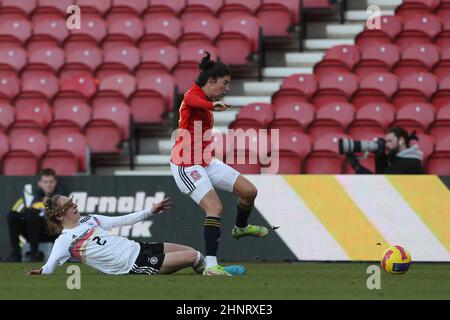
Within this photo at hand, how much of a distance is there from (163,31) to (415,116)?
15.9ft

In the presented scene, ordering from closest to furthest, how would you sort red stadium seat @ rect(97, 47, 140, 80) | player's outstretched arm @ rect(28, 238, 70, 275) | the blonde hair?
player's outstretched arm @ rect(28, 238, 70, 275) < the blonde hair < red stadium seat @ rect(97, 47, 140, 80)

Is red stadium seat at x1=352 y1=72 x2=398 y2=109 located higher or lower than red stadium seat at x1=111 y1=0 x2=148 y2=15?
lower

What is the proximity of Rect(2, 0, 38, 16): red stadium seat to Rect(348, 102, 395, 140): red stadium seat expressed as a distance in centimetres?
678

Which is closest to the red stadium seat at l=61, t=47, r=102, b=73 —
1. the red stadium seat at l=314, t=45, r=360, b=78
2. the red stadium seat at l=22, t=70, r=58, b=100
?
the red stadium seat at l=22, t=70, r=58, b=100

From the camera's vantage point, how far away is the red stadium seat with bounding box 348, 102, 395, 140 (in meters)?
17.1

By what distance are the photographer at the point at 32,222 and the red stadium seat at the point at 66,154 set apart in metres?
2.13

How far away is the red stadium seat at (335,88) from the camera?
59.3ft

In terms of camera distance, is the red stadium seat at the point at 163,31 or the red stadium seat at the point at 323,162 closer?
the red stadium seat at the point at 323,162

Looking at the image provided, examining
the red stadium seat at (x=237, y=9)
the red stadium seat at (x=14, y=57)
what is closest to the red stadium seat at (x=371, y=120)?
the red stadium seat at (x=237, y=9)

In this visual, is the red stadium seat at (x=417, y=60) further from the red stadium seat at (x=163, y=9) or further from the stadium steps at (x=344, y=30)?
the red stadium seat at (x=163, y=9)

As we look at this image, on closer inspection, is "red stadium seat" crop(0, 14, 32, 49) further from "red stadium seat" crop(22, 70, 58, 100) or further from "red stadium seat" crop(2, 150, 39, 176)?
"red stadium seat" crop(2, 150, 39, 176)

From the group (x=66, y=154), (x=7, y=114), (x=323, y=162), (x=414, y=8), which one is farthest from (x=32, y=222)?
(x=414, y=8)

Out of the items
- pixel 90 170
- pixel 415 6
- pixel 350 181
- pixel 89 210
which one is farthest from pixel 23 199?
pixel 415 6
